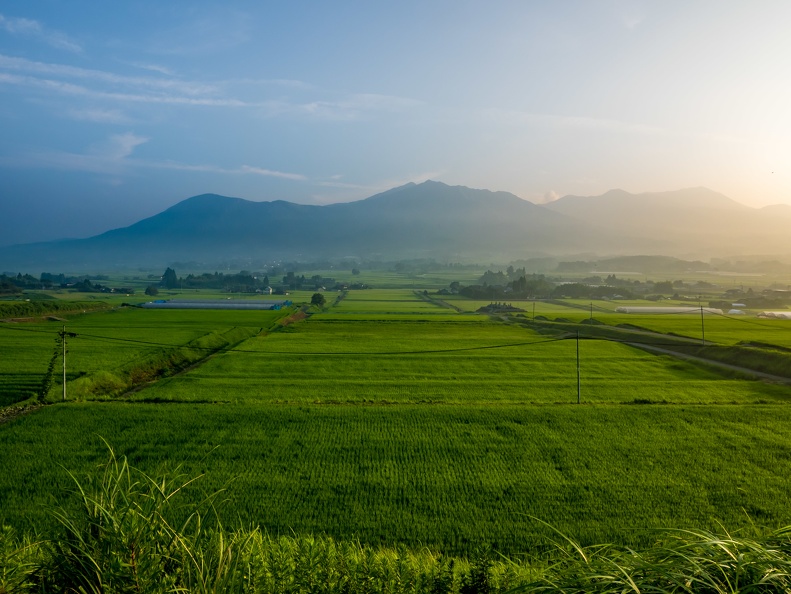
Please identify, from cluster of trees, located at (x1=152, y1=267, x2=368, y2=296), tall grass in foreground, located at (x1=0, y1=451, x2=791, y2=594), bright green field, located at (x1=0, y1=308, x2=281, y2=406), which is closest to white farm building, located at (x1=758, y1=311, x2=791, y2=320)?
bright green field, located at (x1=0, y1=308, x2=281, y2=406)

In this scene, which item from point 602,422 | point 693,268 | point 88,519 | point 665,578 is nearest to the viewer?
point 665,578

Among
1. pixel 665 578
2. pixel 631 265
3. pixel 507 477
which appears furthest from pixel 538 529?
pixel 631 265

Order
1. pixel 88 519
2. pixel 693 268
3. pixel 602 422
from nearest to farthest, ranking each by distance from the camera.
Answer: pixel 88 519 < pixel 602 422 < pixel 693 268

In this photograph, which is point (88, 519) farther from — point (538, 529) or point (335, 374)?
point (335, 374)

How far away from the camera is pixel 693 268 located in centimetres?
14050

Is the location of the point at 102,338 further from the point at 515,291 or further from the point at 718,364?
the point at 515,291

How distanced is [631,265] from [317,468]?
162m

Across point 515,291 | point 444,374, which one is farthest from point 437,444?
point 515,291

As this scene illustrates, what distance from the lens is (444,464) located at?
39.8ft

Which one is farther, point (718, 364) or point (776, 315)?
point (776, 315)

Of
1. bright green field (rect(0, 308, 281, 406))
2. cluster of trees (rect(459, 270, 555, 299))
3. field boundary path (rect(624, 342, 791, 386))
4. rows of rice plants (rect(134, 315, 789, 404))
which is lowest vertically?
field boundary path (rect(624, 342, 791, 386))

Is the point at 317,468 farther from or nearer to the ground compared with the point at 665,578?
nearer to the ground

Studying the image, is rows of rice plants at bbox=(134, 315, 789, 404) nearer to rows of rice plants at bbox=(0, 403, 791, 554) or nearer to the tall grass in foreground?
rows of rice plants at bbox=(0, 403, 791, 554)

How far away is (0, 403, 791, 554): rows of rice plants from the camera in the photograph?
30.6 ft
